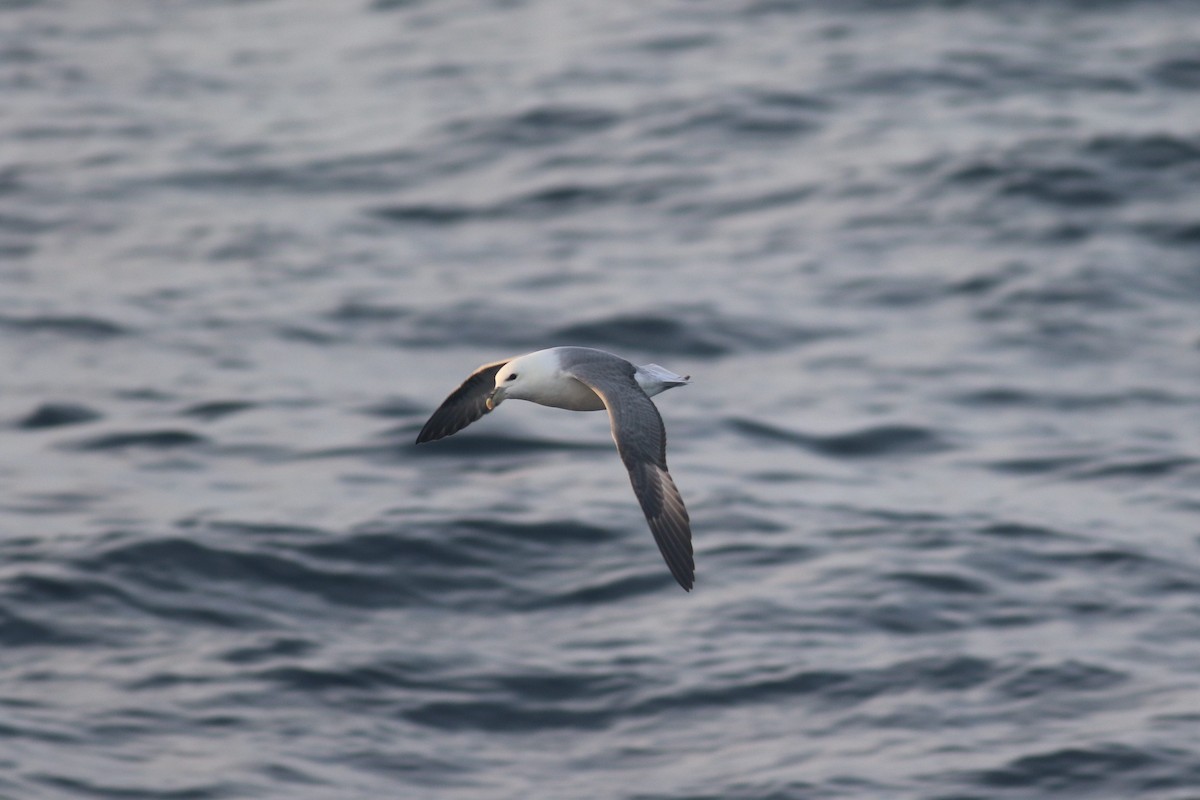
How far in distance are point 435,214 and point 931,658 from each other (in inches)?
369

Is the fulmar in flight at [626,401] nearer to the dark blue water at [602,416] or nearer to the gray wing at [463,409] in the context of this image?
the gray wing at [463,409]

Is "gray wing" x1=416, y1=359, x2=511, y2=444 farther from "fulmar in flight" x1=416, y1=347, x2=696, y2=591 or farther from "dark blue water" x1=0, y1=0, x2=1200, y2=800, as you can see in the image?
"dark blue water" x1=0, y1=0, x2=1200, y2=800

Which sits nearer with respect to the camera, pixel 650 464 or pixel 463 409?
pixel 650 464

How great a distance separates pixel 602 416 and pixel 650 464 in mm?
8730

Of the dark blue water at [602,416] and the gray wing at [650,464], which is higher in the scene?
the gray wing at [650,464]

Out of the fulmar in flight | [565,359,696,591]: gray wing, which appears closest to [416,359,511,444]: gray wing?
the fulmar in flight

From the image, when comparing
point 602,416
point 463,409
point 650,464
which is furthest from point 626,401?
point 602,416

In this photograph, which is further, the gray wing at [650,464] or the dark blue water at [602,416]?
the dark blue water at [602,416]

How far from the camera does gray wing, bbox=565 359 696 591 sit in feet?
26.1

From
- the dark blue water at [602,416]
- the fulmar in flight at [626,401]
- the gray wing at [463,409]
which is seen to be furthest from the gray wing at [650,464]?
the dark blue water at [602,416]

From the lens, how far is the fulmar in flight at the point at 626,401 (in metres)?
7.96

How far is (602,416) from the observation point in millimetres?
16734

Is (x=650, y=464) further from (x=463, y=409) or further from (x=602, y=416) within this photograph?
(x=602, y=416)

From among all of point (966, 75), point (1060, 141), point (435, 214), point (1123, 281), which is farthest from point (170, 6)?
point (1123, 281)
